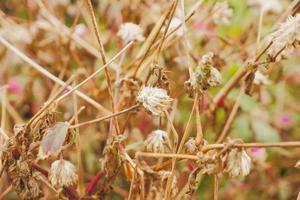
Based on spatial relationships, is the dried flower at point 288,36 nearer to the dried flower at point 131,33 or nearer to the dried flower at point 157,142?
the dried flower at point 157,142

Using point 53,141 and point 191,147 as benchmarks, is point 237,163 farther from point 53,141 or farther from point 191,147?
point 53,141

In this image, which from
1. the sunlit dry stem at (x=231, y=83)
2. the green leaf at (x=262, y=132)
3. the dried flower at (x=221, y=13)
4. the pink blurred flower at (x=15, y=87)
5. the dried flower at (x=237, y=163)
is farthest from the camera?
the pink blurred flower at (x=15, y=87)

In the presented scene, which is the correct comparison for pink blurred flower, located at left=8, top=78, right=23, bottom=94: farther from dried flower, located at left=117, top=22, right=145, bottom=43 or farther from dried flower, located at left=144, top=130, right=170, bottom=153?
dried flower, located at left=144, top=130, right=170, bottom=153

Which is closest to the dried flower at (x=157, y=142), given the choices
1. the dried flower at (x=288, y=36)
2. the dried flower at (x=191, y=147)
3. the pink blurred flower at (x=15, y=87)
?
the dried flower at (x=191, y=147)

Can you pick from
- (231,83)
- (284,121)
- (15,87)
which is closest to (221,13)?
(231,83)

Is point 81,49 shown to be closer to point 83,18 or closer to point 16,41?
point 16,41

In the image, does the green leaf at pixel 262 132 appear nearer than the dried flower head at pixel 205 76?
No

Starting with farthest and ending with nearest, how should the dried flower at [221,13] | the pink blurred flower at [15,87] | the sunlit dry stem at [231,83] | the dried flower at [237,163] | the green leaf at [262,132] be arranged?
the pink blurred flower at [15,87] < the green leaf at [262,132] < the dried flower at [221,13] < the sunlit dry stem at [231,83] < the dried flower at [237,163]
